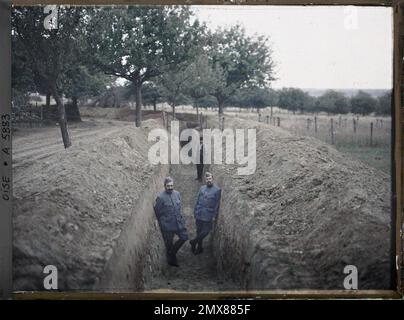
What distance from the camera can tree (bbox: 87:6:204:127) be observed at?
511 centimetres

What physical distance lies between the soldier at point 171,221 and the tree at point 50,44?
1.61m

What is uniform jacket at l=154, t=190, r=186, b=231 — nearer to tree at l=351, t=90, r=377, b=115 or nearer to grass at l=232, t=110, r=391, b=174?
grass at l=232, t=110, r=391, b=174

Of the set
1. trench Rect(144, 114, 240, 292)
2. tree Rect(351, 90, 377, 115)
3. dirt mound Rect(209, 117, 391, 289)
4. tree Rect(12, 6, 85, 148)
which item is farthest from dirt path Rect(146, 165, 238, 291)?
tree Rect(351, 90, 377, 115)

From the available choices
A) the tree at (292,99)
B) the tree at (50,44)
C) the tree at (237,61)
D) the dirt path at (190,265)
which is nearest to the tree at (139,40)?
the tree at (50,44)

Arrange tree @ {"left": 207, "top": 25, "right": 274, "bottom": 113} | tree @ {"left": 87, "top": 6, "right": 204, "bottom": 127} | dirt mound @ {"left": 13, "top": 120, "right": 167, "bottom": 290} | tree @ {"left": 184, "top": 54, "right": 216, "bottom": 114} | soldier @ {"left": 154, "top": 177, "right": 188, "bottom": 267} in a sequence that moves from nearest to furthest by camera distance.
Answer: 1. dirt mound @ {"left": 13, "top": 120, "right": 167, "bottom": 290}
2. tree @ {"left": 87, "top": 6, "right": 204, "bottom": 127}
3. tree @ {"left": 207, "top": 25, "right": 274, "bottom": 113}
4. soldier @ {"left": 154, "top": 177, "right": 188, "bottom": 267}
5. tree @ {"left": 184, "top": 54, "right": 216, "bottom": 114}

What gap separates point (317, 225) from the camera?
5.15m

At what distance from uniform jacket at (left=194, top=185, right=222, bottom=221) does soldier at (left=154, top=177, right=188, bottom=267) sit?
0.89 ft

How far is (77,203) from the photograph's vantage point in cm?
517

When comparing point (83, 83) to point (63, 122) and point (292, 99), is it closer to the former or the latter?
point (63, 122)

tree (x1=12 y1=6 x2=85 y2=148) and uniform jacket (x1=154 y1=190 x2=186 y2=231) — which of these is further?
uniform jacket (x1=154 y1=190 x2=186 y2=231)

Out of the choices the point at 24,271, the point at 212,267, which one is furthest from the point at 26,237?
the point at 212,267

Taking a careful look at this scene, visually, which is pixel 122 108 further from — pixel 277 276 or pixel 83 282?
pixel 277 276

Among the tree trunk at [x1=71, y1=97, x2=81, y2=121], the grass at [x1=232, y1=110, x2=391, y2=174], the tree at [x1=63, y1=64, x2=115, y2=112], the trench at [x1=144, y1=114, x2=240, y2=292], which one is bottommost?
the trench at [x1=144, y1=114, x2=240, y2=292]

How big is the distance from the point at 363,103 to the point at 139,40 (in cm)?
335
